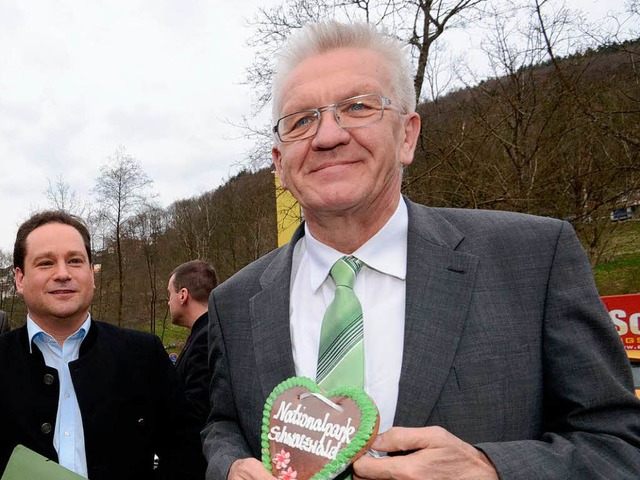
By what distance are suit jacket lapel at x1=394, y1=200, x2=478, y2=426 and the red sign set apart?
269 inches

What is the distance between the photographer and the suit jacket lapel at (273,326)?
1.64 metres

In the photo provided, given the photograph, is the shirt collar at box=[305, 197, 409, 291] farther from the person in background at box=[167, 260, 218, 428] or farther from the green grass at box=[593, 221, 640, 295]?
the green grass at box=[593, 221, 640, 295]

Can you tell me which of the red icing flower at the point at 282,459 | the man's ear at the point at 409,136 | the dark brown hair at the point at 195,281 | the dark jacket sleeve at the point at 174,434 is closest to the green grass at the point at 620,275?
the dark brown hair at the point at 195,281

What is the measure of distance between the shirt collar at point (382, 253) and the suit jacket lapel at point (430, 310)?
0.04m

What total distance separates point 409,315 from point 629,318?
726 centimetres

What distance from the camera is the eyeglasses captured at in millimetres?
1617

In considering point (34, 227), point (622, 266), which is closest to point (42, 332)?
point (34, 227)

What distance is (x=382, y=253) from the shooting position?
1696 mm

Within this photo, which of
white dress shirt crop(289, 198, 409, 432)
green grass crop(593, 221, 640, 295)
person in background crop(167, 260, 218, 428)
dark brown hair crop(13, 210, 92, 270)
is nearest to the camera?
white dress shirt crop(289, 198, 409, 432)

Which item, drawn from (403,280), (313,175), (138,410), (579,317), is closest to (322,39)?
(313,175)

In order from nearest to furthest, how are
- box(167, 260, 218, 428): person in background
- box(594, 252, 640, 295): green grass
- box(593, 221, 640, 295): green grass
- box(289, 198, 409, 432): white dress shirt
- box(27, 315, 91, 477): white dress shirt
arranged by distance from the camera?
box(289, 198, 409, 432): white dress shirt
box(27, 315, 91, 477): white dress shirt
box(167, 260, 218, 428): person in background
box(593, 221, 640, 295): green grass
box(594, 252, 640, 295): green grass

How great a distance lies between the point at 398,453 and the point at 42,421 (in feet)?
5.31

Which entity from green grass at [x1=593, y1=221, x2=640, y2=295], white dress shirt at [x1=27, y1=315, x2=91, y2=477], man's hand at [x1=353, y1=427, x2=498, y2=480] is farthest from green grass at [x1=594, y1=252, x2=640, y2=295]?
man's hand at [x1=353, y1=427, x2=498, y2=480]

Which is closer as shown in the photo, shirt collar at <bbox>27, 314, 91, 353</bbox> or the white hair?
the white hair
